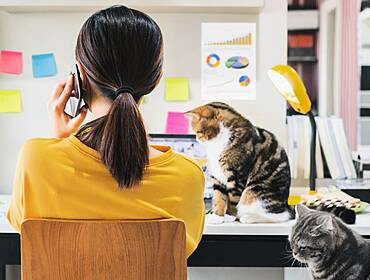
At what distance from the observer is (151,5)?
2.09 m

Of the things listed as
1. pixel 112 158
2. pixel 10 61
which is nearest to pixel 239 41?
pixel 10 61

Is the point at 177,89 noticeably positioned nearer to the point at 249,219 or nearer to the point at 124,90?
the point at 249,219

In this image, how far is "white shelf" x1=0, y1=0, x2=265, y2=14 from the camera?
201 cm

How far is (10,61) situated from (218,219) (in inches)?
43.5

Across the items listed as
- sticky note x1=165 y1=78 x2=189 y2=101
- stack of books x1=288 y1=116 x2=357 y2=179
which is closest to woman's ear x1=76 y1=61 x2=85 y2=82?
sticky note x1=165 y1=78 x2=189 y2=101

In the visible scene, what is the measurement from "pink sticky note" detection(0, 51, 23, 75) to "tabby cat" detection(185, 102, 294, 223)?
88 centimetres

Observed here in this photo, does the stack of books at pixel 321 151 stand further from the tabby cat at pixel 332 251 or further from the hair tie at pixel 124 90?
the hair tie at pixel 124 90

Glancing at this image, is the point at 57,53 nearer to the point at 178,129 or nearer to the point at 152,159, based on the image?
the point at 178,129

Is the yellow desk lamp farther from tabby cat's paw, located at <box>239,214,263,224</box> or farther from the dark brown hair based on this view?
the dark brown hair

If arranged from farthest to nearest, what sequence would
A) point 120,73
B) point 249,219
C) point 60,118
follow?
point 249,219 < point 60,118 < point 120,73

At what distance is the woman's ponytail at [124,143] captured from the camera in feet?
3.45

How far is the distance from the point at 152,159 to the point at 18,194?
27 centimetres

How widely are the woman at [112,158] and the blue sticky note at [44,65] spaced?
1127 millimetres

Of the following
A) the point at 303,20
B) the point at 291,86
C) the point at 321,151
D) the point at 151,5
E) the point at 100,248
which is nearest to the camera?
the point at 100,248
